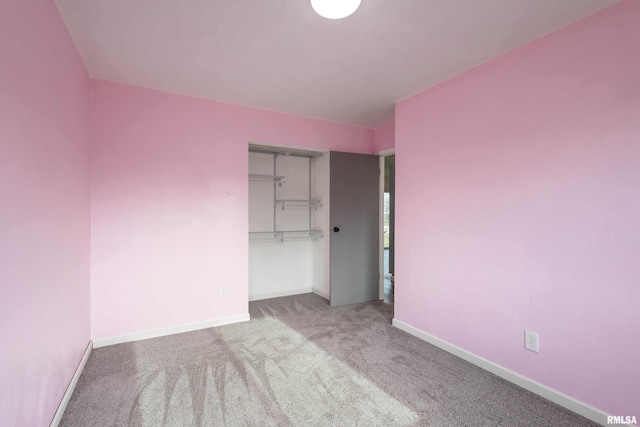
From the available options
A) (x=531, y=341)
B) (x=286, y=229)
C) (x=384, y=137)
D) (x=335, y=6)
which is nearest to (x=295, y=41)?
(x=335, y=6)

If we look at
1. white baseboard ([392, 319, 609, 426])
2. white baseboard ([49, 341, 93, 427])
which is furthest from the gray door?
white baseboard ([49, 341, 93, 427])

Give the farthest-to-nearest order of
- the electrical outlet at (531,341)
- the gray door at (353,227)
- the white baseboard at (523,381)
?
the gray door at (353,227)
the electrical outlet at (531,341)
the white baseboard at (523,381)

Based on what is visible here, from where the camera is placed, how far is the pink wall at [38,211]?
119 centimetres

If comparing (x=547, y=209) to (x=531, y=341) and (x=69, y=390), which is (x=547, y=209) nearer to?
(x=531, y=341)

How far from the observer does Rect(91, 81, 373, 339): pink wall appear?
2740 millimetres

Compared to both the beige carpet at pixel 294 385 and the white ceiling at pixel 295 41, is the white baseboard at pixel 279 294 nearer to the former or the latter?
the beige carpet at pixel 294 385

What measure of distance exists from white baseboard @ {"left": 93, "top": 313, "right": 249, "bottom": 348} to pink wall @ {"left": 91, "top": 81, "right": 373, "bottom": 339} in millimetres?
44

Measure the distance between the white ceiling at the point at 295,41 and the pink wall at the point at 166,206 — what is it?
298mm

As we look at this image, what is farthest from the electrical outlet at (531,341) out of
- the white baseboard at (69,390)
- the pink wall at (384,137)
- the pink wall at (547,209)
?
the white baseboard at (69,390)

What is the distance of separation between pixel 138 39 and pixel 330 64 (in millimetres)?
1391

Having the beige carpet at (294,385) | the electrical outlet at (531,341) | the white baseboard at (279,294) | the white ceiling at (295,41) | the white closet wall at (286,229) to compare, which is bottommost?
the beige carpet at (294,385)

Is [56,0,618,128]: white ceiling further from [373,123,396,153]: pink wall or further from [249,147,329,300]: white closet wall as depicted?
[249,147,329,300]: white closet wall

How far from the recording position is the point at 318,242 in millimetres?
4562

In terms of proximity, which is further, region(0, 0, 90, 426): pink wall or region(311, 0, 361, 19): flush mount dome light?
region(311, 0, 361, 19): flush mount dome light
